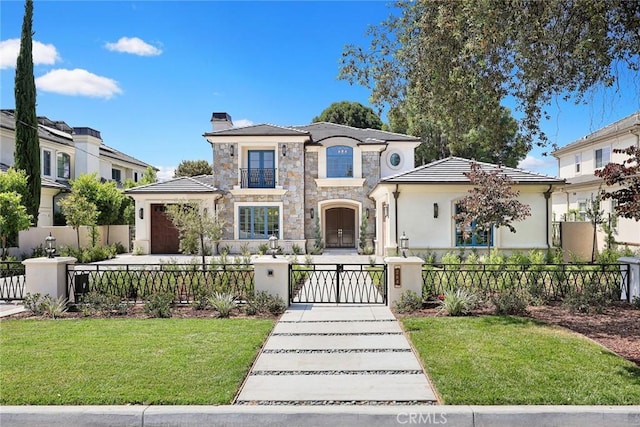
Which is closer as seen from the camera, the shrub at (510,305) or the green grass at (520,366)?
the green grass at (520,366)

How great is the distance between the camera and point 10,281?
→ 1045cm

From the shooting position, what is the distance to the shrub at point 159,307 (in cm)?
820

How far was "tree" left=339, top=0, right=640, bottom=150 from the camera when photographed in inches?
260

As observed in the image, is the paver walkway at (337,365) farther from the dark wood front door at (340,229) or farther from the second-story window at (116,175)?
the second-story window at (116,175)

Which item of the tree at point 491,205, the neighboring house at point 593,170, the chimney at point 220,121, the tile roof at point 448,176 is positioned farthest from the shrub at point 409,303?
the chimney at point 220,121

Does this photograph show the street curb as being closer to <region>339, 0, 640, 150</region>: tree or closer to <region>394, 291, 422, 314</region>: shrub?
<region>394, 291, 422, 314</region>: shrub

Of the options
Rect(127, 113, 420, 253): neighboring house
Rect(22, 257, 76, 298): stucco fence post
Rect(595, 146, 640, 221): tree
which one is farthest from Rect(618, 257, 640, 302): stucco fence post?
Rect(22, 257, 76, 298): stucco fence post

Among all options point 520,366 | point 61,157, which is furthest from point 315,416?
point 61,157

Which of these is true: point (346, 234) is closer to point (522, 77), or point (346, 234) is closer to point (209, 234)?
point (209, 234)

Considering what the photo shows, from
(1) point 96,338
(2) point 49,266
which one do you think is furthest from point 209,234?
(1) point 96,338

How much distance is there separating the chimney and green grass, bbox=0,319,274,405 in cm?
1802

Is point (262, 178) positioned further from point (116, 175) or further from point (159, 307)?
point (116, 175)

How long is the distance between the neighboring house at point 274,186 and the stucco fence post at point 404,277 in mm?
12068

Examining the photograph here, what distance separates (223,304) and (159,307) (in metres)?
1.33
